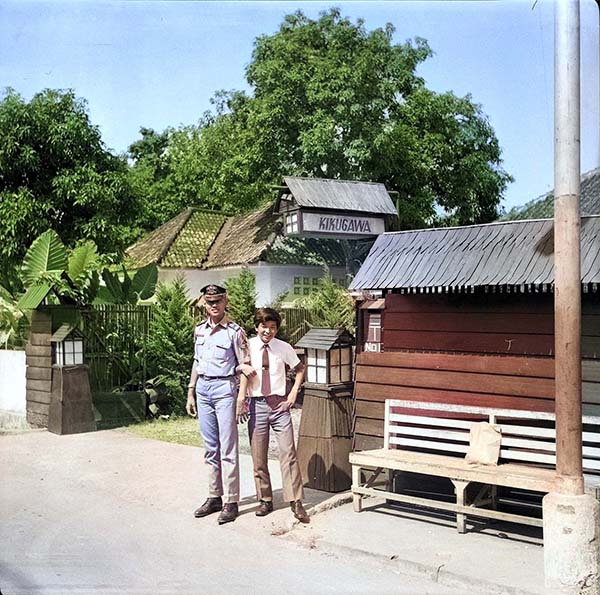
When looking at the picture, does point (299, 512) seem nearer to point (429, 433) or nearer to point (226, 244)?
point (429, 433)

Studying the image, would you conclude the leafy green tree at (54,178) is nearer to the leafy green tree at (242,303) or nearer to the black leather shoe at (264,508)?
the leafy green tree at (242,303)

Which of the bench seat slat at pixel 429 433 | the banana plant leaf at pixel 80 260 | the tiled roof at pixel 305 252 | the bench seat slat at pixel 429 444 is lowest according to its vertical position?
the bench seat slat at pixel 429 444

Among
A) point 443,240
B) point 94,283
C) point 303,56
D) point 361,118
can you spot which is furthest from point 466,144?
point 443,240

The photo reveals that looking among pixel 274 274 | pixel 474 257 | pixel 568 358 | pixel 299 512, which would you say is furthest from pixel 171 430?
pixel 274 274

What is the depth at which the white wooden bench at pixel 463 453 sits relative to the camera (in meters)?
5.95

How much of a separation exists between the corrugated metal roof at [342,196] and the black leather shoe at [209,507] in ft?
16.4

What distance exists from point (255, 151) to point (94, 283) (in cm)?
829

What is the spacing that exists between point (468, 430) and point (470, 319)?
914mm

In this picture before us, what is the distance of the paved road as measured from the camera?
211 inches

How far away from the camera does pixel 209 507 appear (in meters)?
7.07

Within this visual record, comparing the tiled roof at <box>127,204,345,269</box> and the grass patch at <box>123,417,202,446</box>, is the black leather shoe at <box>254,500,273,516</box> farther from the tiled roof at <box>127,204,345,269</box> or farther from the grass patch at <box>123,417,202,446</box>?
the tiled roof at <box>127,204,345,269</box>

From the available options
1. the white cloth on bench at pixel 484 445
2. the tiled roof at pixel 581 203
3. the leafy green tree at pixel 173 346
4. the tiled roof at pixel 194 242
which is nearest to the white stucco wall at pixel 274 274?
the tiled roof at pixel 194 242

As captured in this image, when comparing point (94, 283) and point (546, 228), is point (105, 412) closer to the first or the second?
point (94, 283)

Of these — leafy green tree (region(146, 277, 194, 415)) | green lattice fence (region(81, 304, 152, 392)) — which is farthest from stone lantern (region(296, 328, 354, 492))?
green lattice fence (region(81, 304, 152, 392))
